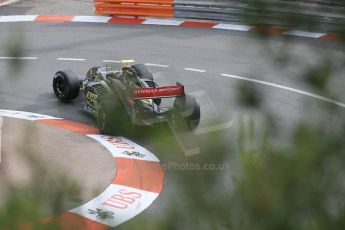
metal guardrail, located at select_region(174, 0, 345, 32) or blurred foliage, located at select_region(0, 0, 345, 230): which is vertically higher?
metal guardrail, located at select_region(174, 0, 345, 32)

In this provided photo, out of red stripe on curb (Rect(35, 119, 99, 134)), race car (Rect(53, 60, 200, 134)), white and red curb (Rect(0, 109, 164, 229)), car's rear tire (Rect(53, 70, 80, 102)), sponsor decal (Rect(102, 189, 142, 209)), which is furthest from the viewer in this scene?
car's rear tire (Rect(53, 70, 80, 102))

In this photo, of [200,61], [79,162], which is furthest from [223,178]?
[200,61]

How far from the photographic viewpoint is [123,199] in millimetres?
9008

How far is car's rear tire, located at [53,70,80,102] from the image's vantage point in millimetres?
13086

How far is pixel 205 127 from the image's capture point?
2.70 meters

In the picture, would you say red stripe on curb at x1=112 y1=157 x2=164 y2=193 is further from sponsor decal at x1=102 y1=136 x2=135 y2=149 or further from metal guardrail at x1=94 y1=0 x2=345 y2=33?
metal guardrail at x1=94 y1=0 x2=345 y2=33

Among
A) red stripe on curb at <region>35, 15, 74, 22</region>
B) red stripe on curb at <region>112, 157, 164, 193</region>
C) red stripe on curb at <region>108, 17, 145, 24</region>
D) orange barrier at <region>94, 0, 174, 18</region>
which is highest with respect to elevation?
orange barrier at <region>94, 0, 174, 18</region>

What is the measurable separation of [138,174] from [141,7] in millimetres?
11256

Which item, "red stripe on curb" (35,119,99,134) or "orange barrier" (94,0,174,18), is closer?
"red stripe on curb" (35,119,99,134)

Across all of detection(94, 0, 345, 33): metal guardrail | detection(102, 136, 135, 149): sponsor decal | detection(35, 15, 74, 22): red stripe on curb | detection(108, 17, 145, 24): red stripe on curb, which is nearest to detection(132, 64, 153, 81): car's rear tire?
detection(102, 136, 135, 149): sponsor decal

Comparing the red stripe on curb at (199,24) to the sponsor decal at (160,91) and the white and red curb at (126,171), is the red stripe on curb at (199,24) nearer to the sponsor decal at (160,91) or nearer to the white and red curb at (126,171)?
the white and red curb at (126,171)

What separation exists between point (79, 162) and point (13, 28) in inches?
318

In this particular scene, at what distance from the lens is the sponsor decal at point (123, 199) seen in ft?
28.3

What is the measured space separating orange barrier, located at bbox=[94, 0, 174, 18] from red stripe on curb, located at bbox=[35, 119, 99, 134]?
8995 mm
